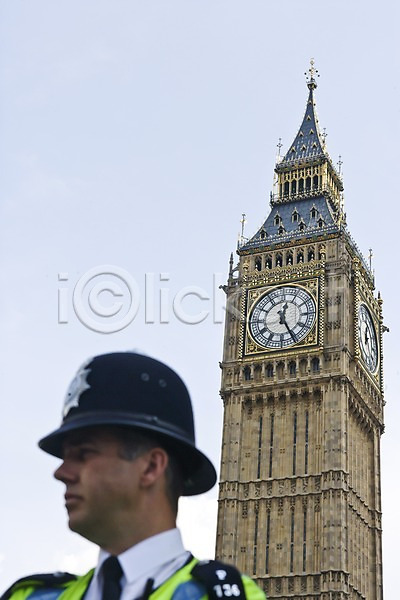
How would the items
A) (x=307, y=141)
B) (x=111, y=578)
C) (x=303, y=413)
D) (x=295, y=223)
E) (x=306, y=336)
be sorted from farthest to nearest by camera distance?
(x=307, y=141), (x=295, y=223), (x=306, y=336), (x=303, y=413), (x=111, y=578)

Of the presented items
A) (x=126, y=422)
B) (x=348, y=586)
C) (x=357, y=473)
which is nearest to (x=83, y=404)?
(x=126, y=422)

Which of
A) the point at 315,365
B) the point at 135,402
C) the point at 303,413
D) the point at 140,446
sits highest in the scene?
the point at 315,365

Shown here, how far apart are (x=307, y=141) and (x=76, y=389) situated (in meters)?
57.3

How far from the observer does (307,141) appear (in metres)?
59.5

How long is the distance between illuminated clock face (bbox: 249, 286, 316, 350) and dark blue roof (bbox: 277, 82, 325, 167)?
10.8 m

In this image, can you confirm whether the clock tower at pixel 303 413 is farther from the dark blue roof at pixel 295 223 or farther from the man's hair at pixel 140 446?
the man's hair at pixel 140 446

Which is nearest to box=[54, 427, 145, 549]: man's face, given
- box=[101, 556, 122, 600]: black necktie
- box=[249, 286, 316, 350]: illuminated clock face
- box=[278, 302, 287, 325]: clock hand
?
box=[101, 556, 122, 600]: black necktie

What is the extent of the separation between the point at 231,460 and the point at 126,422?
149ft

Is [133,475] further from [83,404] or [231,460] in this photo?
[231,460]

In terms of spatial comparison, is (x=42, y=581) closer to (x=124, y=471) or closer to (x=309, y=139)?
(x=124, y=471)

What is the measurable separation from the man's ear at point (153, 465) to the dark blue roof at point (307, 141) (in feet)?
181

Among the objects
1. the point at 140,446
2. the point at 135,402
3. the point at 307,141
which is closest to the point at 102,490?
the point at 140,446

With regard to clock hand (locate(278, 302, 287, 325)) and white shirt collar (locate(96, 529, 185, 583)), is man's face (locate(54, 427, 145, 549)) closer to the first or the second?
white shirt collar (locate(96, 529, 185, 583))

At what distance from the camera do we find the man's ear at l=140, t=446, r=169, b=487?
3341 mm
